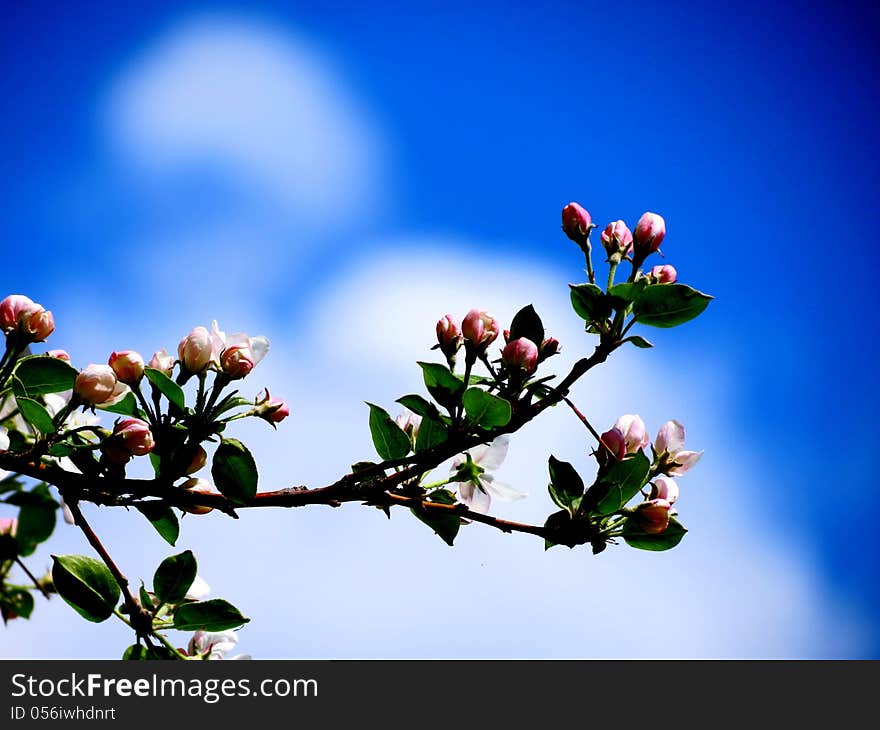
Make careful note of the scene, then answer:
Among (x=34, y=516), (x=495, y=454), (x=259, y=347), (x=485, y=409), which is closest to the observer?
(x=485, y=409)

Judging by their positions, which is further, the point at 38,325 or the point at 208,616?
the point at 208,616

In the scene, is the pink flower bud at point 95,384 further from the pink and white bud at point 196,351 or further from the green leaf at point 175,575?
the green leaf at point 175,575

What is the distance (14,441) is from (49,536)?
0.41 meters

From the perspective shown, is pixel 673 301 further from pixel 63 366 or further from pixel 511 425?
pixel 63 366

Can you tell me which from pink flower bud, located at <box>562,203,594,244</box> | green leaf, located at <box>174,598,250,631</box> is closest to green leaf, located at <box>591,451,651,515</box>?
pink flower bud, located at <box>562,203,594,244</box>

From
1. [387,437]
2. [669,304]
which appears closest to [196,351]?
[387,437]

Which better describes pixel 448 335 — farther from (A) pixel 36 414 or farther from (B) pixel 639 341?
(A) pixel 36 414

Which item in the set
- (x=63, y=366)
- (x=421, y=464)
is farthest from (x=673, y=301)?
(x=63, y=366)

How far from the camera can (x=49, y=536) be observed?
1551 millimetres

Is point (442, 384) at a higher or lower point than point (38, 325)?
lower

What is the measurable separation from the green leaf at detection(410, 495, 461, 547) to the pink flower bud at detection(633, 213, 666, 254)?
0.49 metres

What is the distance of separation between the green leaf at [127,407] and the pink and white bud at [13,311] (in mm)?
161

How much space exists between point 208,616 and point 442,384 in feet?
1.84

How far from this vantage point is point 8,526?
60.8 inches
